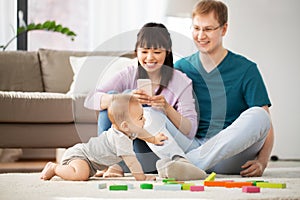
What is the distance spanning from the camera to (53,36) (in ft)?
14.8

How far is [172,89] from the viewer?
194 centimetres

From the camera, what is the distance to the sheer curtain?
4.24 m

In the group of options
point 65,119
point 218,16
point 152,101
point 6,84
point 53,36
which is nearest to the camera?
point 152,101

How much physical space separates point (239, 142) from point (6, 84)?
2.08 meters

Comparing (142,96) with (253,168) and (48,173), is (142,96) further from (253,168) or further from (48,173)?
(253,168)

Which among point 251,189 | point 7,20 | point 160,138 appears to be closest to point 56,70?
point 7,20

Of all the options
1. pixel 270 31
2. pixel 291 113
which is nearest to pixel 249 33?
→ pixel 270 31

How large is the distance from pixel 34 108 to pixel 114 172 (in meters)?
1.14

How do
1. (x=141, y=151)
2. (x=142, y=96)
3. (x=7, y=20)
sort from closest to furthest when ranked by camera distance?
(x=142, y=96) → (x=141, y=151) → (x=7, y=20)

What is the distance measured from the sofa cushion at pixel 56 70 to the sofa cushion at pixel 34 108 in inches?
26.1

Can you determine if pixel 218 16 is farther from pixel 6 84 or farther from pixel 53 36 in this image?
pixel 53 36

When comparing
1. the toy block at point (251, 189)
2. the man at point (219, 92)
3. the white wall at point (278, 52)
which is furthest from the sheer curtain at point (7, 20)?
the toy block at point (251, 189)

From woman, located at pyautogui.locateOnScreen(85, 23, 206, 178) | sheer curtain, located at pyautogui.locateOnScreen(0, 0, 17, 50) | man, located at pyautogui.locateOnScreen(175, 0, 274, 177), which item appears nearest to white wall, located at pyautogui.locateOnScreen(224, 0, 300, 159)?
sheer curtain, located at pyautogui.locateOnScreen(0, 0, 17, 50)

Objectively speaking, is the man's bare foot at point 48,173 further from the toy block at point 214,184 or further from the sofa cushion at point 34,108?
the sofa cushion at point 34,108
